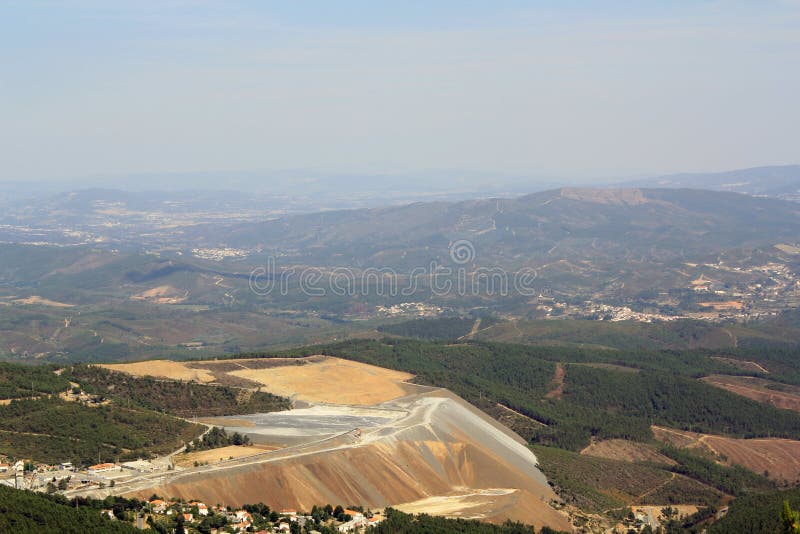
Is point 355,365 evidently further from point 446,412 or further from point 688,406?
point 688,406

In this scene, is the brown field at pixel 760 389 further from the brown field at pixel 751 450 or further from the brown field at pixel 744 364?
the brown field at pixel 751 450

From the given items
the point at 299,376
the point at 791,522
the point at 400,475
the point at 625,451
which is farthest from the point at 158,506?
the point at 625,451

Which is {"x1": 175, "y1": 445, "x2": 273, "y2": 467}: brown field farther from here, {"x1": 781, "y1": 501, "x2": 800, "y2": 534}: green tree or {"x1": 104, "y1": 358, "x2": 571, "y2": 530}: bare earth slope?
{"x1": 781, "y1": 501, "x2": 800, "y2": 534}: green tree

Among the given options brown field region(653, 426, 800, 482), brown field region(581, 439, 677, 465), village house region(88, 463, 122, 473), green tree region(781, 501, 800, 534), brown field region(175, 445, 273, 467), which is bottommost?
brown field region(653, 426, 800, 482)

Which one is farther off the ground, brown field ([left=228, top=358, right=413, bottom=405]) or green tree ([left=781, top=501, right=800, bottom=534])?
green tree ([left=781, top=501, right=800, bottom=534])

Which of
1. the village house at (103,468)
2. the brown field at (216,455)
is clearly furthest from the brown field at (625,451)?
the village house at (103,468)

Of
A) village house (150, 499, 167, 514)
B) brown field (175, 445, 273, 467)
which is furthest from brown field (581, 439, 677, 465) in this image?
village house (150, 499, 167, 514)

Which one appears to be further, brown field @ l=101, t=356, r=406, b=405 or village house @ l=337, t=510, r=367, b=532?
brown field @ l=101, t=356, r=406, b=405
